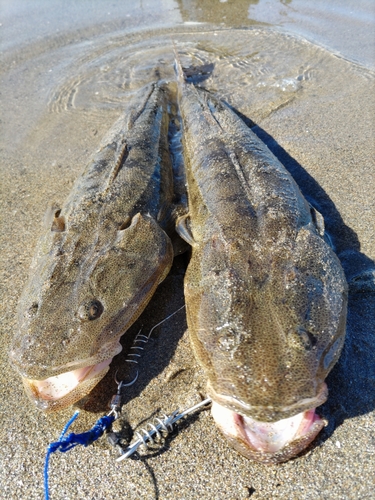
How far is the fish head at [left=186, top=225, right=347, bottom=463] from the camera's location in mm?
2348

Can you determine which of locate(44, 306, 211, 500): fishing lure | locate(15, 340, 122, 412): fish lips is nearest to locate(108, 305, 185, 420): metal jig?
locate(44, 306, 211, 500): fishing lure

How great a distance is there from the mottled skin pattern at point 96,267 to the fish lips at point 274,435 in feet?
3.50

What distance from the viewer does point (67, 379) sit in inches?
117

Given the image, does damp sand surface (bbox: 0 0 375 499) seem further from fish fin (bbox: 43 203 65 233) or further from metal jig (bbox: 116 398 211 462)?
fish fin (bbox: 43 203 65 233)

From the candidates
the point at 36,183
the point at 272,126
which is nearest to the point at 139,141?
the point at 36,183

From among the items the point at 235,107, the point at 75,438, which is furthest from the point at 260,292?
the point at 235,107

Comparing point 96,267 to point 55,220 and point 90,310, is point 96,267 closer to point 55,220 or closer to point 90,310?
point 90,310

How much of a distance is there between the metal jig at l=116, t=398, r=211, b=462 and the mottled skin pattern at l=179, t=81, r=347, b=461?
37cm

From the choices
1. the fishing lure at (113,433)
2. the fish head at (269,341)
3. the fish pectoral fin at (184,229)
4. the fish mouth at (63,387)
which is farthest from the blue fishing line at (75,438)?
the fish pectoral fin at (184,229)

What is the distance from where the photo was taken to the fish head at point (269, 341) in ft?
7.70

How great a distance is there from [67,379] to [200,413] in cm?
103

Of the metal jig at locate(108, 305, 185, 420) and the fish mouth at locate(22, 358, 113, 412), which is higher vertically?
the fish mouth at locate(22, 358, 113, 412)

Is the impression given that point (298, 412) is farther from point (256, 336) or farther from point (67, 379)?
point (67, 379)

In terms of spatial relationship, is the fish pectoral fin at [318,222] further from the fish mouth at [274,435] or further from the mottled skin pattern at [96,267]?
the fish mouth at [274,435]
